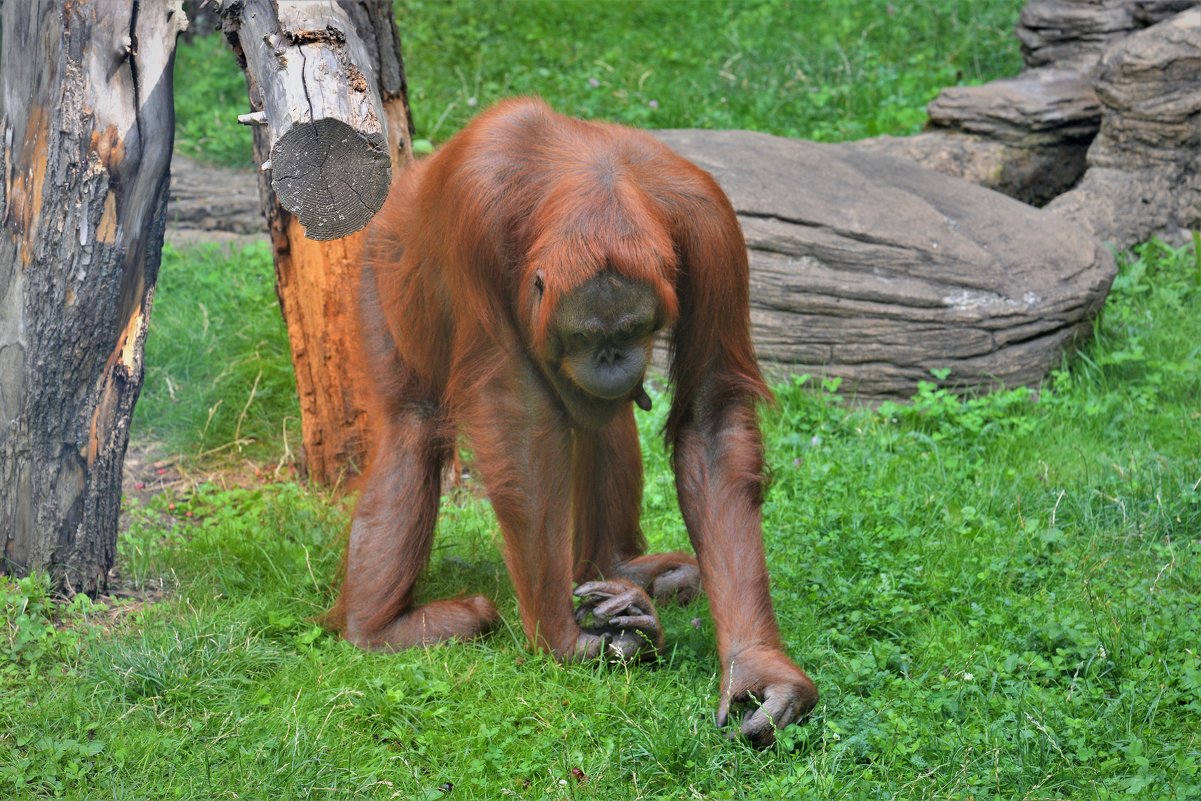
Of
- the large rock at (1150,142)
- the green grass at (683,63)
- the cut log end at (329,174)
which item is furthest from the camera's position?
the green grass at (683,63)

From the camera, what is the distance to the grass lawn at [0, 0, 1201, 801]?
301cm

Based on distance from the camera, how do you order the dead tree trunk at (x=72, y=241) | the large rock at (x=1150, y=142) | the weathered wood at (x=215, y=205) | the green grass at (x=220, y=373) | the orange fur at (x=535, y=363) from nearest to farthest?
1. the orange fur at (x=535, y=363)
2. the dead tree trunk at (x=72, y=241)
3. the green grass at (x=220, y=373)
4. the large rock at (x=1150, y=142)
5. the weathered wood at (x=215, y=205)

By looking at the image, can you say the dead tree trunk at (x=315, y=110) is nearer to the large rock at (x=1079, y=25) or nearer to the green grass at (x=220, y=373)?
the green grass at (x=220, y=373)

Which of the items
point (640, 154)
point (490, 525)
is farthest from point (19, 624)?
point (640, 154)

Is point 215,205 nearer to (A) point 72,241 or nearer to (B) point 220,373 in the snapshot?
(B) point 220,373

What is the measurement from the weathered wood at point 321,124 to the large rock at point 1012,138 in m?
4.53

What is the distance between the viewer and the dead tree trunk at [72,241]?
3.40 metres

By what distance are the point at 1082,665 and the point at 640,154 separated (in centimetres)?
172

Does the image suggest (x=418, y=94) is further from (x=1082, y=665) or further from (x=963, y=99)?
(x=1082, y=665)

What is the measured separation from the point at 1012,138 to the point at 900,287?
2064 millimetres

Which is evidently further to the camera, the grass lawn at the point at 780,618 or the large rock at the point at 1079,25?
the large rock at the point at 1079,25

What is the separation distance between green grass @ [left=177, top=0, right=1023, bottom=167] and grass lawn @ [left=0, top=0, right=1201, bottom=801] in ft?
7.79

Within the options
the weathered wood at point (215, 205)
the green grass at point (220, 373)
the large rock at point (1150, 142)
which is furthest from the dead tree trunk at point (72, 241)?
the large rock at point (1150, 142)

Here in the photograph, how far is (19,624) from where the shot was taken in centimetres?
339
